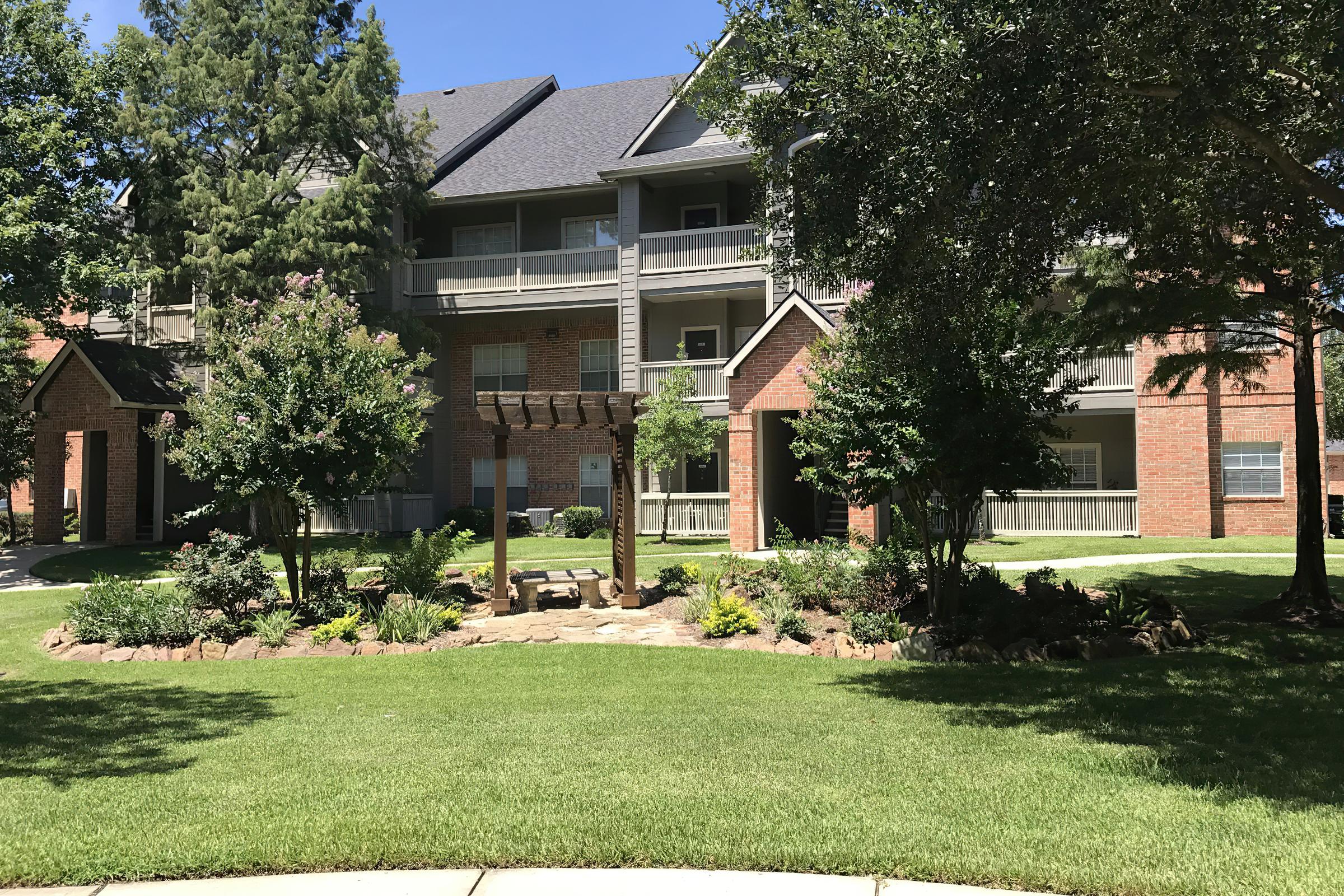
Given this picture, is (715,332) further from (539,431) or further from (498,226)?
(498,226)

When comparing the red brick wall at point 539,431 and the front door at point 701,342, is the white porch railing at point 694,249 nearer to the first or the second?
the front door at point 701,342

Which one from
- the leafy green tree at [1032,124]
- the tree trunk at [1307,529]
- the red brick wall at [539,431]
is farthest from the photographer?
the red brick wall at [539,431]

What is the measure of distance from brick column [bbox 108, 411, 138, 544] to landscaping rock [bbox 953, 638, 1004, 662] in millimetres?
19941

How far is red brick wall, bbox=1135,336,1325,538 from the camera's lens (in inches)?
866

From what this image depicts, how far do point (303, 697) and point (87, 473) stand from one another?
20.3m

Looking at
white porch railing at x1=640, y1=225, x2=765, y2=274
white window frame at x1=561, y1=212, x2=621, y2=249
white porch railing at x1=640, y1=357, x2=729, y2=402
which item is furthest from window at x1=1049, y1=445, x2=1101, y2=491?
white window frame at x1=561, y1=212, x2=621, y2=249

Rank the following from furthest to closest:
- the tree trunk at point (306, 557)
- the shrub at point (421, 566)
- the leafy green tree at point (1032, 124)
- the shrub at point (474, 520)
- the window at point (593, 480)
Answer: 1. the window at point (593, 480)
2. the shrub at point (474, 520)
3. the shrub at point (421, 566)
4. the tree trunk at point (306, 557)
5. the leafy green tree at point (1032, 124)

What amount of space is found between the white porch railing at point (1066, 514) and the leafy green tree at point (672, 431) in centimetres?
668

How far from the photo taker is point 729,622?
36.2 feet

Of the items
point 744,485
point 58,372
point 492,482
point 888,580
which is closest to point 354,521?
point 492,482

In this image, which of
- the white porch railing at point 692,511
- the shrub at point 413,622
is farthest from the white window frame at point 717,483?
the shrub at point 413,622

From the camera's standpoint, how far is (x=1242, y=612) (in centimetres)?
1199

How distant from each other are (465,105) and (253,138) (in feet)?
35.5

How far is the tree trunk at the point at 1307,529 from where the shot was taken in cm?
1155
